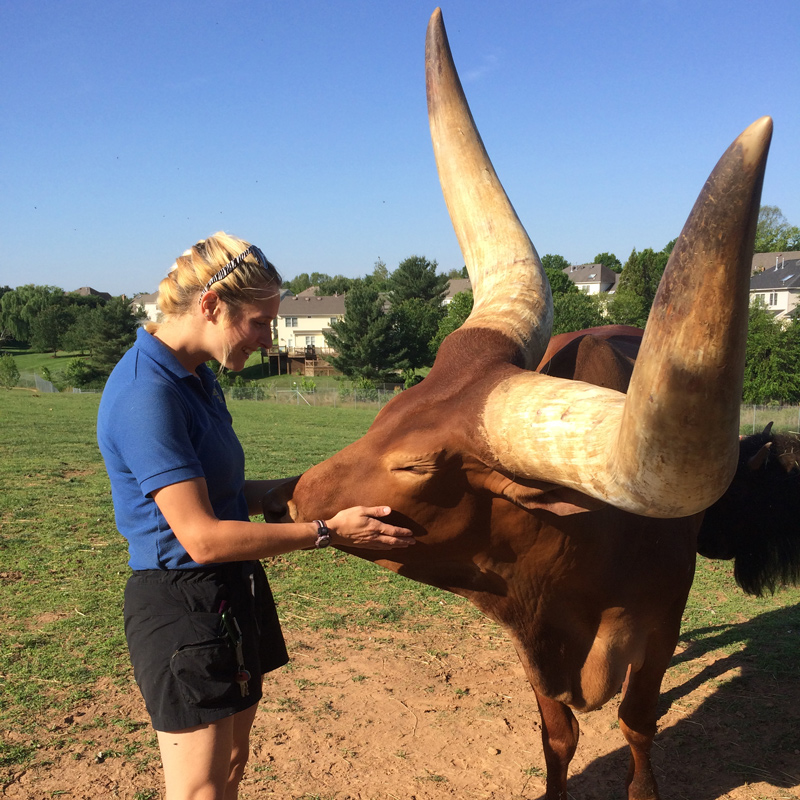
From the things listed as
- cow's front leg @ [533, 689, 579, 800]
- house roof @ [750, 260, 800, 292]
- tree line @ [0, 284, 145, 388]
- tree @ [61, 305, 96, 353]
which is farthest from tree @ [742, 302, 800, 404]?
tree @ [61, 305, 96, 353]

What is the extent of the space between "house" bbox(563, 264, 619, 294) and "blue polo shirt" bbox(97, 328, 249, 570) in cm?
8953

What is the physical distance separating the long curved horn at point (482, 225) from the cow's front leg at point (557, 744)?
1971mm

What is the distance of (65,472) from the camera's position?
10.9 m

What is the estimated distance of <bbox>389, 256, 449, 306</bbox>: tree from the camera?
3290 inches


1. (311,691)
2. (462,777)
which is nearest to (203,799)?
(462,777)

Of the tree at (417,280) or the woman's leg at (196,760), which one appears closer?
the woman's leg at (196,760)

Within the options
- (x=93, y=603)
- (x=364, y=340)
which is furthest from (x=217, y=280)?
(x=364, y=340)

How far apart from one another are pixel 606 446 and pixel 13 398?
2884cm

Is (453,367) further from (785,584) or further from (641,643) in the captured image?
(785,584)

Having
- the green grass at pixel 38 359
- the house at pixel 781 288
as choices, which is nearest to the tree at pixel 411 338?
the house at pixel 781 288

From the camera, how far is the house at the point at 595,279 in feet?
294

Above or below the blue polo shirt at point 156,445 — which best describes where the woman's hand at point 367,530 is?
below

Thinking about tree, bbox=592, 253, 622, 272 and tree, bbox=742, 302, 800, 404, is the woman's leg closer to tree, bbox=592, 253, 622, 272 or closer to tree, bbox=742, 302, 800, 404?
tree, bbox=742, 302, 800, 404

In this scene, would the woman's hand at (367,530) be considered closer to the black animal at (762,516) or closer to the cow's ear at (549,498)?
the cow's ear at (549,498)
